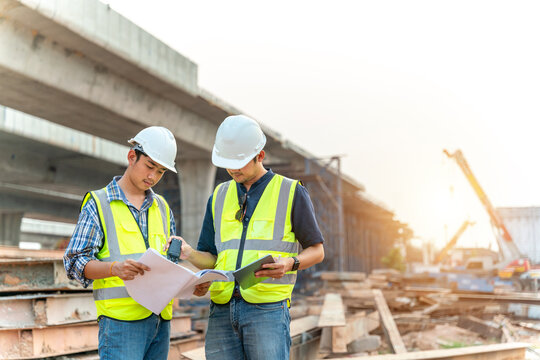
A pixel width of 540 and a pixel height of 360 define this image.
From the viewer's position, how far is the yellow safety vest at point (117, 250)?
3.14 metres

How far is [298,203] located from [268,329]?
694mm

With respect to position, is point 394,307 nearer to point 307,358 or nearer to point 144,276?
point 307,358

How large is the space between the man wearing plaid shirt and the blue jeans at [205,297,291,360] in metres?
0.35

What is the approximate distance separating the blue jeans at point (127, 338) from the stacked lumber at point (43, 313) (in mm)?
2261

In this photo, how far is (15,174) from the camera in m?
24.8

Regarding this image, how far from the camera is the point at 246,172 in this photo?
129 inches

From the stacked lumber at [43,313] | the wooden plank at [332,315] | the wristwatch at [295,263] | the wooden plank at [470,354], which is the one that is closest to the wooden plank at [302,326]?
the wooden plank at [332,315]

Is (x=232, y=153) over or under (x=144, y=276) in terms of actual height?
over

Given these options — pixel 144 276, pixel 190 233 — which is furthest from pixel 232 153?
pixel 190 233

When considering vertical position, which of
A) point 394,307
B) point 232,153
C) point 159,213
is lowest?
point 394,307

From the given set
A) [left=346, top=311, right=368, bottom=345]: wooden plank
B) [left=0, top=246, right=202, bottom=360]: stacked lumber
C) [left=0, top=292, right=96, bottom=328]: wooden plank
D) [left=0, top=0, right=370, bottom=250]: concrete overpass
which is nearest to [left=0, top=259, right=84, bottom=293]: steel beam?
[left=0, top=246, right=202, bottom=360]: stacked lumber

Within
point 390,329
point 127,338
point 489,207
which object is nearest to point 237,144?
point 127,338

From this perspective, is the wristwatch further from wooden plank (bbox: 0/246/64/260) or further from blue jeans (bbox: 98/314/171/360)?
wooden plank (bbox: 0/246/64/260)

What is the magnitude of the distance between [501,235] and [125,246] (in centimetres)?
2356
